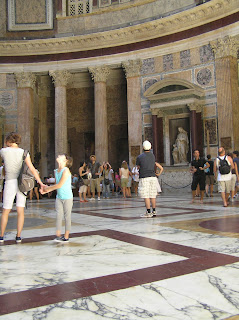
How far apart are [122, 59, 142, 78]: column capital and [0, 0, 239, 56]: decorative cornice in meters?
1.23

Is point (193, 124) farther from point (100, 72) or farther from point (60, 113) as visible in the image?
point (60, 113)

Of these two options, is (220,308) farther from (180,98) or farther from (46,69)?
(46,69)

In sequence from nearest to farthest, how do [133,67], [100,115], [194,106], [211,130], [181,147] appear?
[194,106], [211,130], [181,147], [133,67], [100,115]

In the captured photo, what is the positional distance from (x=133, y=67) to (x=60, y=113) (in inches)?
202

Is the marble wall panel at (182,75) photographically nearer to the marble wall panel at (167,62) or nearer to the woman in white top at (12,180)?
the marble wall panel at (167,62)

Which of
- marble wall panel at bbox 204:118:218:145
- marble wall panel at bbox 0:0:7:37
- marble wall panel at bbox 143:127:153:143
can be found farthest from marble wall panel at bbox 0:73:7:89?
marble wall panel at bbox 204:118:218:145

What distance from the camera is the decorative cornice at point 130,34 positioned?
669 inches

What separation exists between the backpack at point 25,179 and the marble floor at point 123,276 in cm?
69

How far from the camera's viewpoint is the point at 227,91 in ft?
55.1

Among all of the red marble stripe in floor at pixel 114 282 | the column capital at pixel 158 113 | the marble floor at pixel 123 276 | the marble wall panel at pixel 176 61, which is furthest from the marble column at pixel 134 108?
the red marble stripe in floor at pixel 114 282

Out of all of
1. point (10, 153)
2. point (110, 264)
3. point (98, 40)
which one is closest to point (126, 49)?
point (98, 40)

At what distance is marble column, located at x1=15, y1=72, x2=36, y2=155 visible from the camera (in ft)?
68.0

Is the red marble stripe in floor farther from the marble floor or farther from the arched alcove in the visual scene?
the arched alcove

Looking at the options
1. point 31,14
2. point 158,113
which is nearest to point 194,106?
point 158,113
